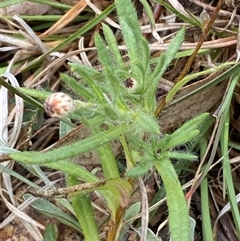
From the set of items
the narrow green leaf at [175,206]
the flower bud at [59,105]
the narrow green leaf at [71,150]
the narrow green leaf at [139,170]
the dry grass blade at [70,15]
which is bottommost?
the narrow green leaf at [175,206]

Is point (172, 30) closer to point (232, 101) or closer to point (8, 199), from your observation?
point (232, 101)

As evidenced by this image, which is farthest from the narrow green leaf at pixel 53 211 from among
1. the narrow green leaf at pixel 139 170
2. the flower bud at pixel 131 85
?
the flower bud at pixel 131 85

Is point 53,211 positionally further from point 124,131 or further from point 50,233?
point 124,131

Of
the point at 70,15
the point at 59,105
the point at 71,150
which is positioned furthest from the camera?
the point at 70,15

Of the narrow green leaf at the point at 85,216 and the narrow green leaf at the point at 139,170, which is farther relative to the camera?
the narrow green leaf at the point at 85,216

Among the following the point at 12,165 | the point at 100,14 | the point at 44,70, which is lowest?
the point at 12,165

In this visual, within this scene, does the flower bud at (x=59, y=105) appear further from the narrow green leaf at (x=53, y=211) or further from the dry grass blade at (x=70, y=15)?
the dry grass blade at (x=70, y=15)

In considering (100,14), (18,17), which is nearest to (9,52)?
(18,17)

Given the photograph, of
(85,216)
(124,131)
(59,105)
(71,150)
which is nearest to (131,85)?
(124,131)
